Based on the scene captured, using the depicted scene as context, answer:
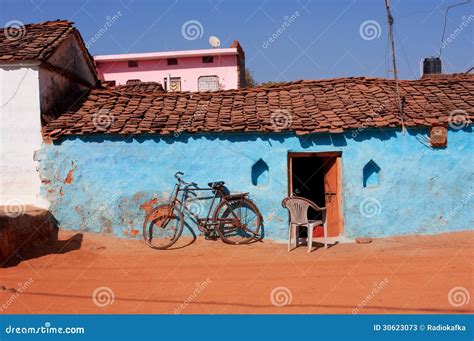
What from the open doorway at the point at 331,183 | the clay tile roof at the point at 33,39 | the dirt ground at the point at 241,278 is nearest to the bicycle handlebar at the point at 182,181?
the dirt ground at the point at 241,278

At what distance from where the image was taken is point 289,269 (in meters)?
8.10

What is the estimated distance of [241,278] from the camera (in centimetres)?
759

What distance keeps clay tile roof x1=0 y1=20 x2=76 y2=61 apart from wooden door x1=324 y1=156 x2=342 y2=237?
6.42 m

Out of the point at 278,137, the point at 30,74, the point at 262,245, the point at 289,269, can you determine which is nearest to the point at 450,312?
the point at 289,269

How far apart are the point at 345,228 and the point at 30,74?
7.28 metres

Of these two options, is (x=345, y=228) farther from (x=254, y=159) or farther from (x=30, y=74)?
(x=30, y=74)

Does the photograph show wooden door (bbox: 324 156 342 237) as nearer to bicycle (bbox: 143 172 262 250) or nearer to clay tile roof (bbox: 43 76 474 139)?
clay tile roof (bbox: 43 76 474 139)

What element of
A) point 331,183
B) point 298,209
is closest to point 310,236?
point 298,209

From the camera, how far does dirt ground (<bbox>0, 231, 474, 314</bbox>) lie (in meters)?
6.13

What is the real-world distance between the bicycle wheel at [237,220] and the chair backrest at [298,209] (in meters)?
1.01

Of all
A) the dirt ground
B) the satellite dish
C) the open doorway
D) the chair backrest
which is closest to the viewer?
the dirt ground

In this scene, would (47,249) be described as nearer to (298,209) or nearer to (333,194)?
(298,209)

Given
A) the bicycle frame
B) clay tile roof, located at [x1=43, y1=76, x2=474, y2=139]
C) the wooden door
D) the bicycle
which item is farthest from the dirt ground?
clay tile roof, located at [x1=43, y1=76, x2=474, y2=139]

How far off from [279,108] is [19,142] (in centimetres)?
558
